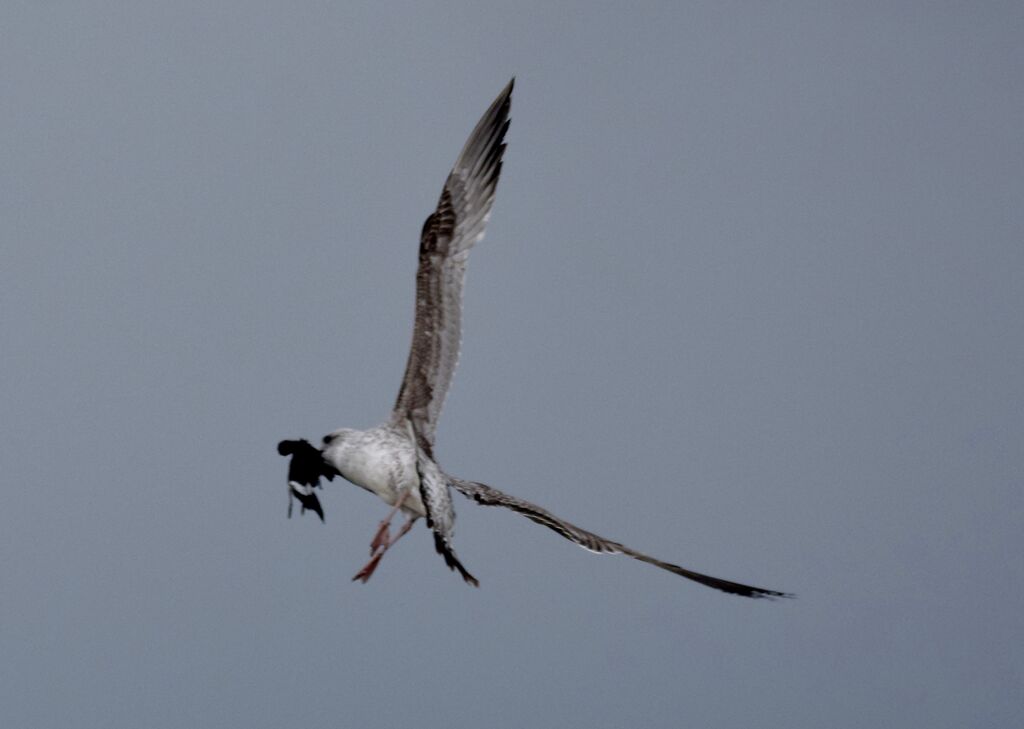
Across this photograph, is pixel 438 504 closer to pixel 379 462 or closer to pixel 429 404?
pixel 379 462

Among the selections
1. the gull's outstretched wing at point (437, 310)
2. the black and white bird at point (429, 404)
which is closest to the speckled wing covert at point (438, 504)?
the black and white bird at point (429, 404)

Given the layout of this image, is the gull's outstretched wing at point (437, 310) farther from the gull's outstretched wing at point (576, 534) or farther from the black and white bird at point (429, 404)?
the gull's outstretched wing at point (576, 534)

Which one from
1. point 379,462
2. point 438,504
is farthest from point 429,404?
point 438,504

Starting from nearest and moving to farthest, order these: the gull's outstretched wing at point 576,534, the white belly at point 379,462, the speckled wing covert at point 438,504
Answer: the gull's outstretched wing at point 576,534
the speckled wing covert at point 438,504
the white belly at point 379,462

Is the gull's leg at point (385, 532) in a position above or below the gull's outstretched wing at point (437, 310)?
below

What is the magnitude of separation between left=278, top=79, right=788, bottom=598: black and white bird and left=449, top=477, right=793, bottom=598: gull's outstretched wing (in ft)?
0.07

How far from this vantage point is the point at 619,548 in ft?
52.0

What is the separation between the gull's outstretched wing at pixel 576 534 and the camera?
1470 centimetres

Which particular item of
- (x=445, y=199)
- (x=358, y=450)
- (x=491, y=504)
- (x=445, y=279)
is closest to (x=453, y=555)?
(x=491, y=504)

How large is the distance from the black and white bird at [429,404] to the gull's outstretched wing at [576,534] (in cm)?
2

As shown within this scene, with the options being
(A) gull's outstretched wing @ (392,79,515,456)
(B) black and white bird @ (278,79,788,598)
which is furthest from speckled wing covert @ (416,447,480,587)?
(A) gull's outstretched wing @ (392,79,515,456)

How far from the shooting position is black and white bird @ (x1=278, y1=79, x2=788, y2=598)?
701 inches

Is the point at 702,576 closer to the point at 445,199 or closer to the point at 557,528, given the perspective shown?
the point at 557,528

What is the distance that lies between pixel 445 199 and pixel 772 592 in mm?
7665
